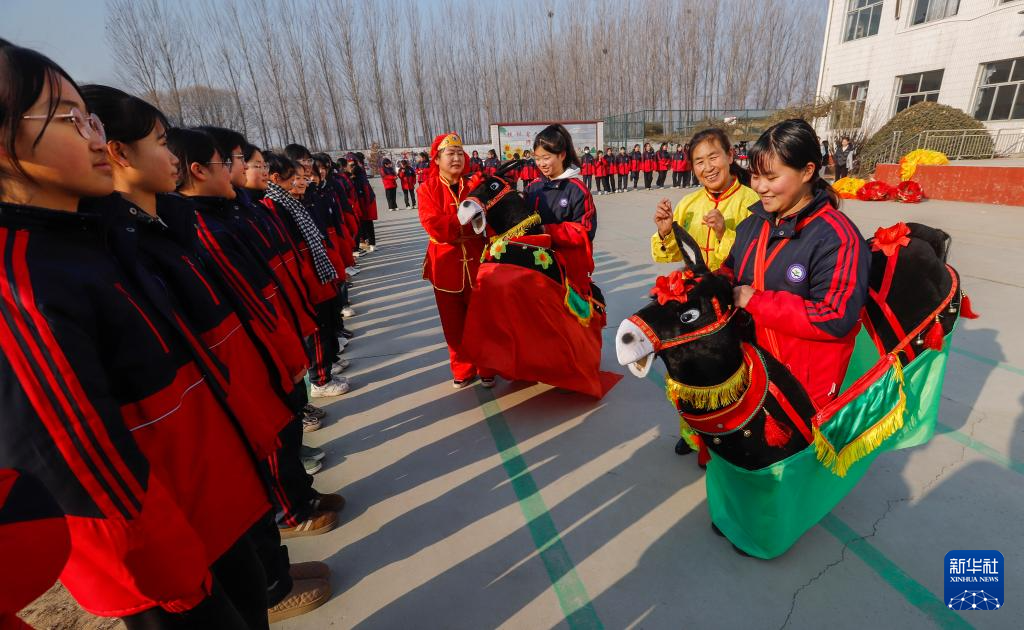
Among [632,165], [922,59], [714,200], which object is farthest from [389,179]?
[922,59]

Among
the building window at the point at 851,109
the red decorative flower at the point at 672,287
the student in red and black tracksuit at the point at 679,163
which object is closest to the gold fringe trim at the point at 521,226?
the red decorative flower at the point at 672,287

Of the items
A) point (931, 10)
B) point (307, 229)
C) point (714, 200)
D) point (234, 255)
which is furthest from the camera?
point (931, 10)

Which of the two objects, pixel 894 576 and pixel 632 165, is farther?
pixel 632 165

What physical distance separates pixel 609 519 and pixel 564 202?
1.99 metres

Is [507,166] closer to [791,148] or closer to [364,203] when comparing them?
[791,148]

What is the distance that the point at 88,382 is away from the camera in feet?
3.12

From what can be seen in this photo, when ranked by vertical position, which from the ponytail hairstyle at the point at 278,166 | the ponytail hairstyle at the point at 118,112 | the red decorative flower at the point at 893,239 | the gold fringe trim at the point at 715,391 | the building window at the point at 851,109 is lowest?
the gold fringe trim at the point at 715,391

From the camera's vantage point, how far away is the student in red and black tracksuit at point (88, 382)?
90 cm

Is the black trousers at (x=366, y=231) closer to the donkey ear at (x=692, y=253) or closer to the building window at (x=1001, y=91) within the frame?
the donkey ear at (x=692, y=253)

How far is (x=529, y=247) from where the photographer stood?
313 centimetres

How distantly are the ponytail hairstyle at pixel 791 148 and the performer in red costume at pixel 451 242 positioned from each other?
81.4 inches

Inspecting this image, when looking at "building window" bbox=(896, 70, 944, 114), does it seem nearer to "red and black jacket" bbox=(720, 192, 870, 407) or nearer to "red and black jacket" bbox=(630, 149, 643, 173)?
"red and black jacket" bbox=(630, 149, 643, 173)

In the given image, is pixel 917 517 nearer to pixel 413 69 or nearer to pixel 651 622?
pixel 651 622

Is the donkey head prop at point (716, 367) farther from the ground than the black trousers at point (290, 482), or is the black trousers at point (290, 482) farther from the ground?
the donkey head prop at point (716, 367)
